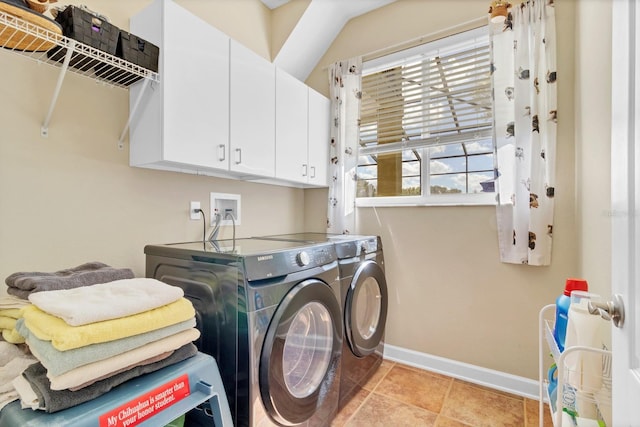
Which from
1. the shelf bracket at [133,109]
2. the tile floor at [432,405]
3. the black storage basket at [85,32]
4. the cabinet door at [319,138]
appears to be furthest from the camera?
the cabinet door at [319,138]

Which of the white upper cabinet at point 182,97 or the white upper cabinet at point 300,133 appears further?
the white upper cabinet at point 300,133

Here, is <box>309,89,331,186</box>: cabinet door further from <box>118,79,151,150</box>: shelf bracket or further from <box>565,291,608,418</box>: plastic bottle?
<box>565,291,608,418</box>: plastic bottle

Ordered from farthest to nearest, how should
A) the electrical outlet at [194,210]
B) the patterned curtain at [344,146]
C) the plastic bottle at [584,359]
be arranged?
the patterned curtain at [344,146], the electrical outlet at [194,210], the plastic bottle at [584,359]

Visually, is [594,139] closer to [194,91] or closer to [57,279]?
[194,91]

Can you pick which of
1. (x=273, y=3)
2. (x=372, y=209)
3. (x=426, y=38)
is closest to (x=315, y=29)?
(x=273, y=3)

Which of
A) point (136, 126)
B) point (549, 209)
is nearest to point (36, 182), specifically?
point (136, 126)

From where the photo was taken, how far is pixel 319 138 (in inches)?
96.8

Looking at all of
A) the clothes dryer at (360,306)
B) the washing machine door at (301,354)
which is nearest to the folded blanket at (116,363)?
the washing machine door at (301,354)

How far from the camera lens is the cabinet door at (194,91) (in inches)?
54.9

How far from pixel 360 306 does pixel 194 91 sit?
1569 mm

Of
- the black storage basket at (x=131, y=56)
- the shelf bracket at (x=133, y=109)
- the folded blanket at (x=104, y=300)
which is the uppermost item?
the black storage basket at (x=131, y=56)

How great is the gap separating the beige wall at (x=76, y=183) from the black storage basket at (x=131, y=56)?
5.7 inches

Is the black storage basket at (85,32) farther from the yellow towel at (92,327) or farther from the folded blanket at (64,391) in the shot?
the folded blanket at (64,391)

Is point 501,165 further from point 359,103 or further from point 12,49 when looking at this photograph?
point 12,49
